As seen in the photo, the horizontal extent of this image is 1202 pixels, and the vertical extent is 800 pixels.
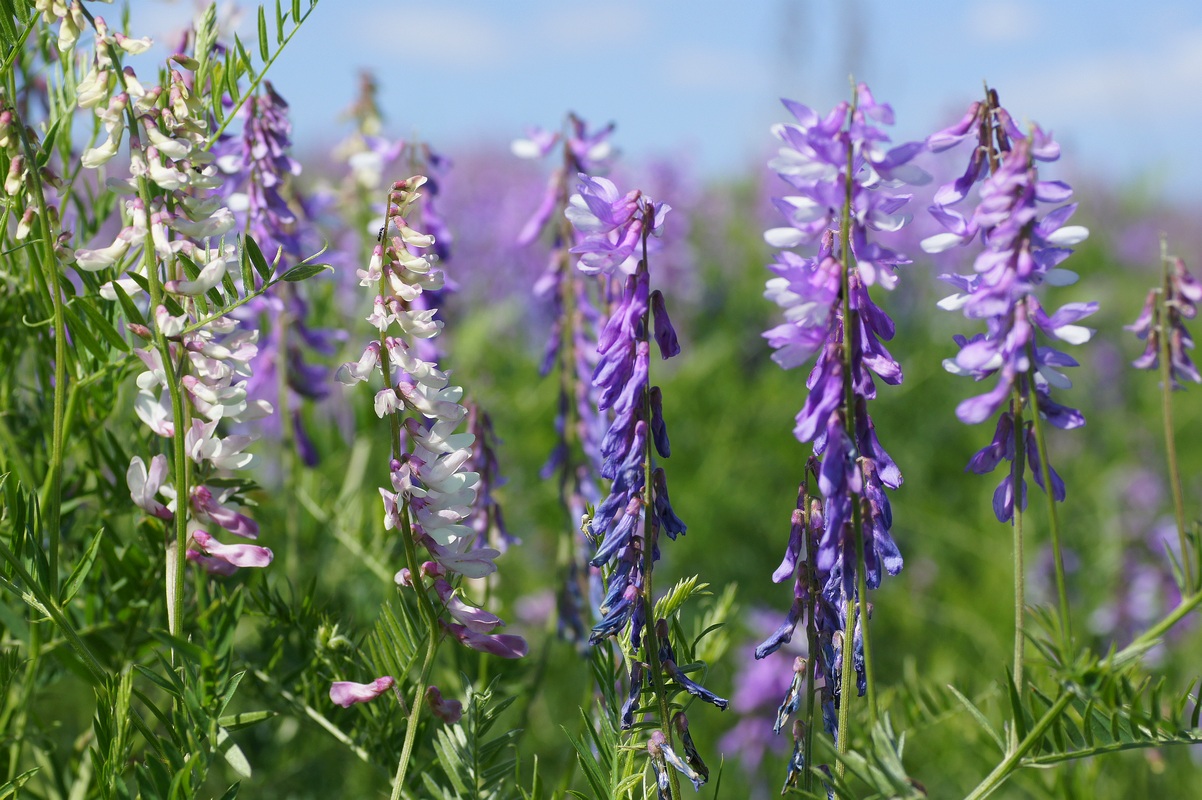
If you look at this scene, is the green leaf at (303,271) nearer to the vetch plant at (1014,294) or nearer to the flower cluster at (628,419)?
the flower cluster at (628,419)

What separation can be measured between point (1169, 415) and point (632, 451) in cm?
52

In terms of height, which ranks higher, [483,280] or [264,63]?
[264,63]

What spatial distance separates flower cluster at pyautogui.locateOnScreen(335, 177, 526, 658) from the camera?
0.89 metres

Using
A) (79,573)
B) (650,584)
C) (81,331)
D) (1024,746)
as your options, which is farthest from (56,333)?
(1024,746)

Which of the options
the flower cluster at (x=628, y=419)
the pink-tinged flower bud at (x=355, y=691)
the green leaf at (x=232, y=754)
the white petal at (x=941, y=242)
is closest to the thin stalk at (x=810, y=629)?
the flower cluster at (x=628, y=419)

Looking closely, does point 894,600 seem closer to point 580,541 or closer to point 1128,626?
point 1128,626

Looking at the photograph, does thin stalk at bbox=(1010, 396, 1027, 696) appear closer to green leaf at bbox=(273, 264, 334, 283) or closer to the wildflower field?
the wildflower field

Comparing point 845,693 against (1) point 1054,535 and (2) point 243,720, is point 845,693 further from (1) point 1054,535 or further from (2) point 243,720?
(2) point 243,720

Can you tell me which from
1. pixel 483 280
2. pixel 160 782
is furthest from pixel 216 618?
pixel 483 280

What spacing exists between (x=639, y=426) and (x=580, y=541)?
95 cm

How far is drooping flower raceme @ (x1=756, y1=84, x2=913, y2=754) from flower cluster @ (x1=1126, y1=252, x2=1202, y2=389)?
0.33 meters

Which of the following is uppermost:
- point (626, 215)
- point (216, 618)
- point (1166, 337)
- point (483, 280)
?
point (626, 215)

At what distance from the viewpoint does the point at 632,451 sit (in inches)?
38.5

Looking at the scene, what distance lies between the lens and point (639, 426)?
0.96 m
